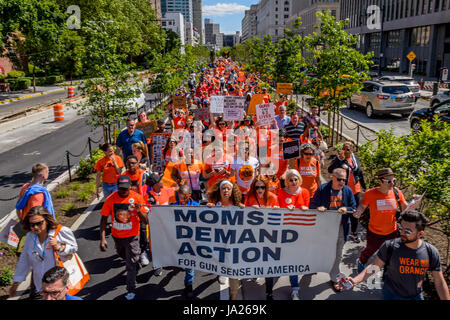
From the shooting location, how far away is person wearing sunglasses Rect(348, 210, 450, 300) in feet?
12.0

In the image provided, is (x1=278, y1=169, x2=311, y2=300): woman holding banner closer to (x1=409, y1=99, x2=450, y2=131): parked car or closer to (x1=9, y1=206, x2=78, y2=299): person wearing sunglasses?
(x1=9, y1=206, x2=78, y2=299): person wearing sunglasses

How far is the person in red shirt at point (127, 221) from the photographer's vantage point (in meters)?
5.16

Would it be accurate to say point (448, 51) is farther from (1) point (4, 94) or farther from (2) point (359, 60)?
(1) point (4, 94)

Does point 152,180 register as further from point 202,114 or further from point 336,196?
point 202,114

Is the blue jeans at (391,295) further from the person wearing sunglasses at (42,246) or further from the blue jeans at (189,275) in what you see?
the person wearing sunglasses at (42,246)

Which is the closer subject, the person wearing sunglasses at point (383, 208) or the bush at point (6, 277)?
the person wearing sunglasses at point (383, 208)

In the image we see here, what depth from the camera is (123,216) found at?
514 centimetres

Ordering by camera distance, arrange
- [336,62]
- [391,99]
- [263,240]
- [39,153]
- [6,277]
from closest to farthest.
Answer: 1. [263,240]
2. [6,277]
3. [336,62]
4. [39,153]
5. [391,99]

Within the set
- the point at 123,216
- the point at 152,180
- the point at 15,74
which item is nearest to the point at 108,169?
the point at 152,180

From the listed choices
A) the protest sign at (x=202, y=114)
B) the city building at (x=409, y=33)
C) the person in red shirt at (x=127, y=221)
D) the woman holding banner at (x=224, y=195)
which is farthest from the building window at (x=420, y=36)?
the person in red shirt at (x=127, y=221)

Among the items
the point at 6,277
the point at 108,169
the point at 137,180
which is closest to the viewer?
the point at 6,277

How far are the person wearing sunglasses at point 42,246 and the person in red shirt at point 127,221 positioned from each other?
92cm

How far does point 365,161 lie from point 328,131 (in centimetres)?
749

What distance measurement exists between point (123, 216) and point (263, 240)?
1.97 m
